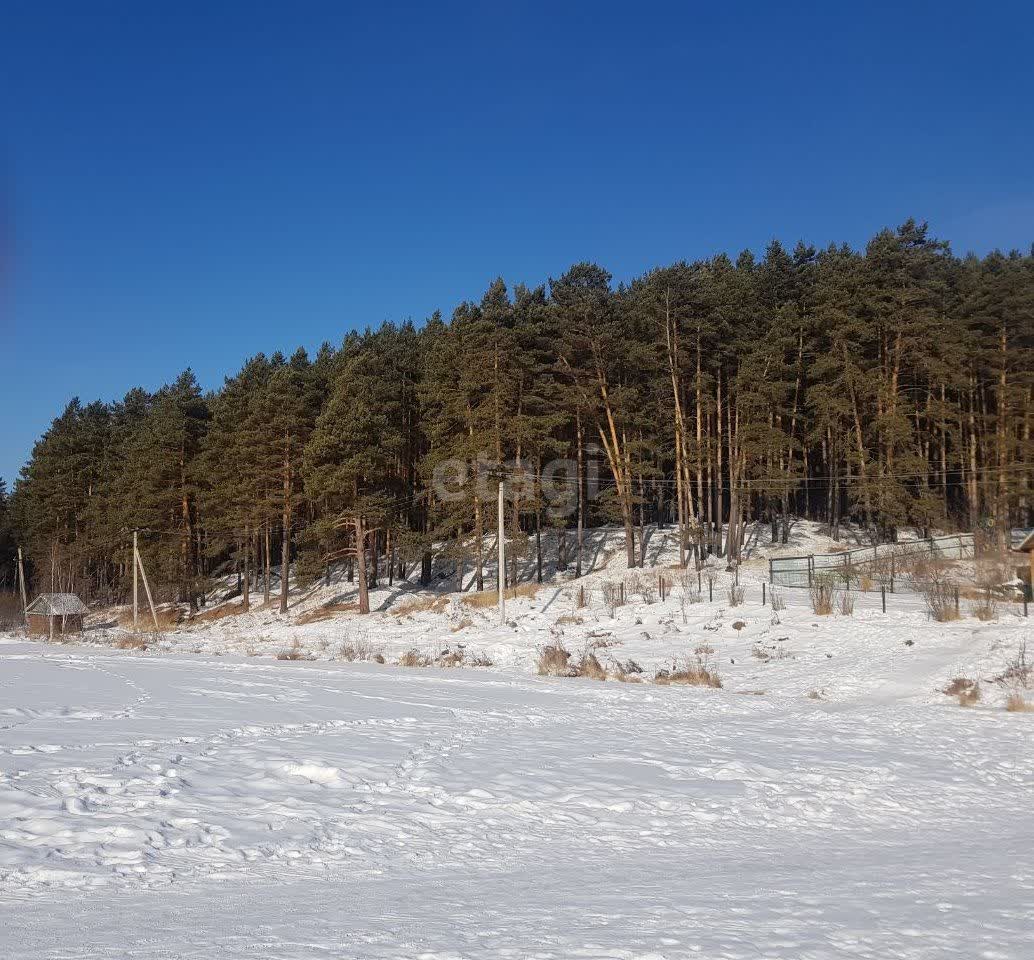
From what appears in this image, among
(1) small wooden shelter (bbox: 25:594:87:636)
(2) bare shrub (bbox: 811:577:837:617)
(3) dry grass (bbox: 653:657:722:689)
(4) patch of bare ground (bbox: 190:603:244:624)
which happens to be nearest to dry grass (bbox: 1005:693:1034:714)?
(3) dry grass (bbox: 653:657:722:689)

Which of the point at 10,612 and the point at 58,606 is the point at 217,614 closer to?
the point at 58,606

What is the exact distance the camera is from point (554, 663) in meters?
22.1

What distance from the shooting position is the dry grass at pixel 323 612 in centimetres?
4109

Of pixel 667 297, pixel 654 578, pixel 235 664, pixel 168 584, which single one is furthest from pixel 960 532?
pixel 168 584

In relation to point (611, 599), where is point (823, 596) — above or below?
above

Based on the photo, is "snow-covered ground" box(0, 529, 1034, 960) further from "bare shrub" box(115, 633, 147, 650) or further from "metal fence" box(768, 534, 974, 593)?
"bare shrub" box(115, 633, 147, 650)

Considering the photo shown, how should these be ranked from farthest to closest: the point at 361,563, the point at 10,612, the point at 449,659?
1. the point at 10,612
2. the point at 361,563
3. the point at 449,659

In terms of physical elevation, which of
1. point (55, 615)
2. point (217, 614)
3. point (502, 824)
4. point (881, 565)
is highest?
point (881, 565)

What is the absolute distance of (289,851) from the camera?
565cm

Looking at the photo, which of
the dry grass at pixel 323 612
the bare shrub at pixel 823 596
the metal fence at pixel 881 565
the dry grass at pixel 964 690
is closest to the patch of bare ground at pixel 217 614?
the dry grass at pixel 323 612

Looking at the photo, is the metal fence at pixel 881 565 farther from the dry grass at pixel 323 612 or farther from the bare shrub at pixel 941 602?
the dry grass at pixel 323 612

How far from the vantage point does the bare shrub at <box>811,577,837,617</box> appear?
24875mm

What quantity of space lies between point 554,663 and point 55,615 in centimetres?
3460

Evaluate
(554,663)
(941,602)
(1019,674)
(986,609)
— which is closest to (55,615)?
(554,663)
